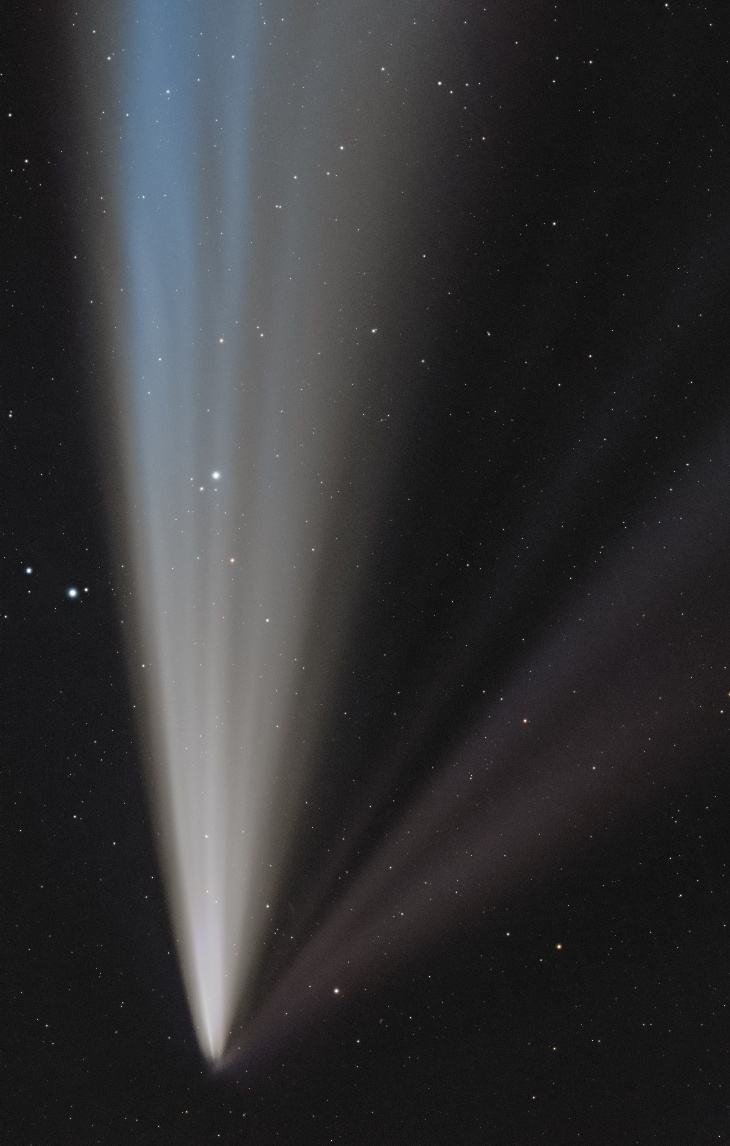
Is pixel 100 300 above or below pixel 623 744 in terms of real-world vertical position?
above

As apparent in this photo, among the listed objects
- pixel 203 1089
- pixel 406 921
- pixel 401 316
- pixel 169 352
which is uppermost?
pixel 401 316

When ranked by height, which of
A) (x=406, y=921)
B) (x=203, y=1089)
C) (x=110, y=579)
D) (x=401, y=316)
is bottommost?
(x=203, y=1089)

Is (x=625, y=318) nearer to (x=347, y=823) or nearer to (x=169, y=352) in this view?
(x=169, y=352)

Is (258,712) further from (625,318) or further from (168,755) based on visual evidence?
(625,318)

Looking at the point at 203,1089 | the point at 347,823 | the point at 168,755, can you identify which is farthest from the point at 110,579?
the point at 203,1089

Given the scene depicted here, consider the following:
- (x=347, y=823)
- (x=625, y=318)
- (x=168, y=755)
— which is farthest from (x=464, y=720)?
(x=625, y=318)

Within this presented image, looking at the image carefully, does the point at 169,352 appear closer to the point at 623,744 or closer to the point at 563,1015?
the point at 623,744

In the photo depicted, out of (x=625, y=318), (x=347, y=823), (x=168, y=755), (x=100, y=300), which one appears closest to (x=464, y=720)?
(x=347, y=823)

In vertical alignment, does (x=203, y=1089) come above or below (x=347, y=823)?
below
